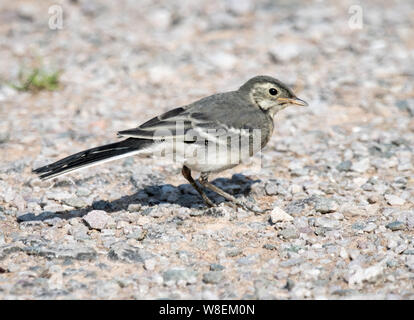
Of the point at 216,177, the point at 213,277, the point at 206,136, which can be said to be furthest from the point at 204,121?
the point at 213,277

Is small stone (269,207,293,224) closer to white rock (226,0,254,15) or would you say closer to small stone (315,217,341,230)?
small stone (315,217,341,230)

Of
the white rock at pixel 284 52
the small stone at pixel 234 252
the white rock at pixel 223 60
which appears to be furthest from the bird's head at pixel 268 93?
the white rock at pixel 284 52

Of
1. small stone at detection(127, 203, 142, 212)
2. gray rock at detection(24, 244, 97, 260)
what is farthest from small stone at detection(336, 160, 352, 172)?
gray rock at detection(24, 244, 97, 260)

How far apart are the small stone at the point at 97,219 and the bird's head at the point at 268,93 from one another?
2.00 m

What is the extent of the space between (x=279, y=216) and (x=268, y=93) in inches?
57.2

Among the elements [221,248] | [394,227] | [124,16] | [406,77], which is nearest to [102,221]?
[221,248]

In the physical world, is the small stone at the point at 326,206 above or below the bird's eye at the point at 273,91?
below

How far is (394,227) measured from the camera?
5.63 meters

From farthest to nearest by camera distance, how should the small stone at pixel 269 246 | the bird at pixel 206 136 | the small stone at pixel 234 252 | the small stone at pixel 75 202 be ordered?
1. the small stone at pixel 75 202
2. the bird at pixel 206 136
3. the small stone at pixel 269 246
4. the small stone at pixel 234 252

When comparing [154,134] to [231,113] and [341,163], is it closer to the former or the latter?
[231,113]

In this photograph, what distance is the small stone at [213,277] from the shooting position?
15.9 feet

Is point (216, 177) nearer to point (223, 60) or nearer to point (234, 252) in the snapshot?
point (234, 252)

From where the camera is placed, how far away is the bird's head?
6637 mm

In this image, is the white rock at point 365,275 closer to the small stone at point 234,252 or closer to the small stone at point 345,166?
the small stone at point 234,252
